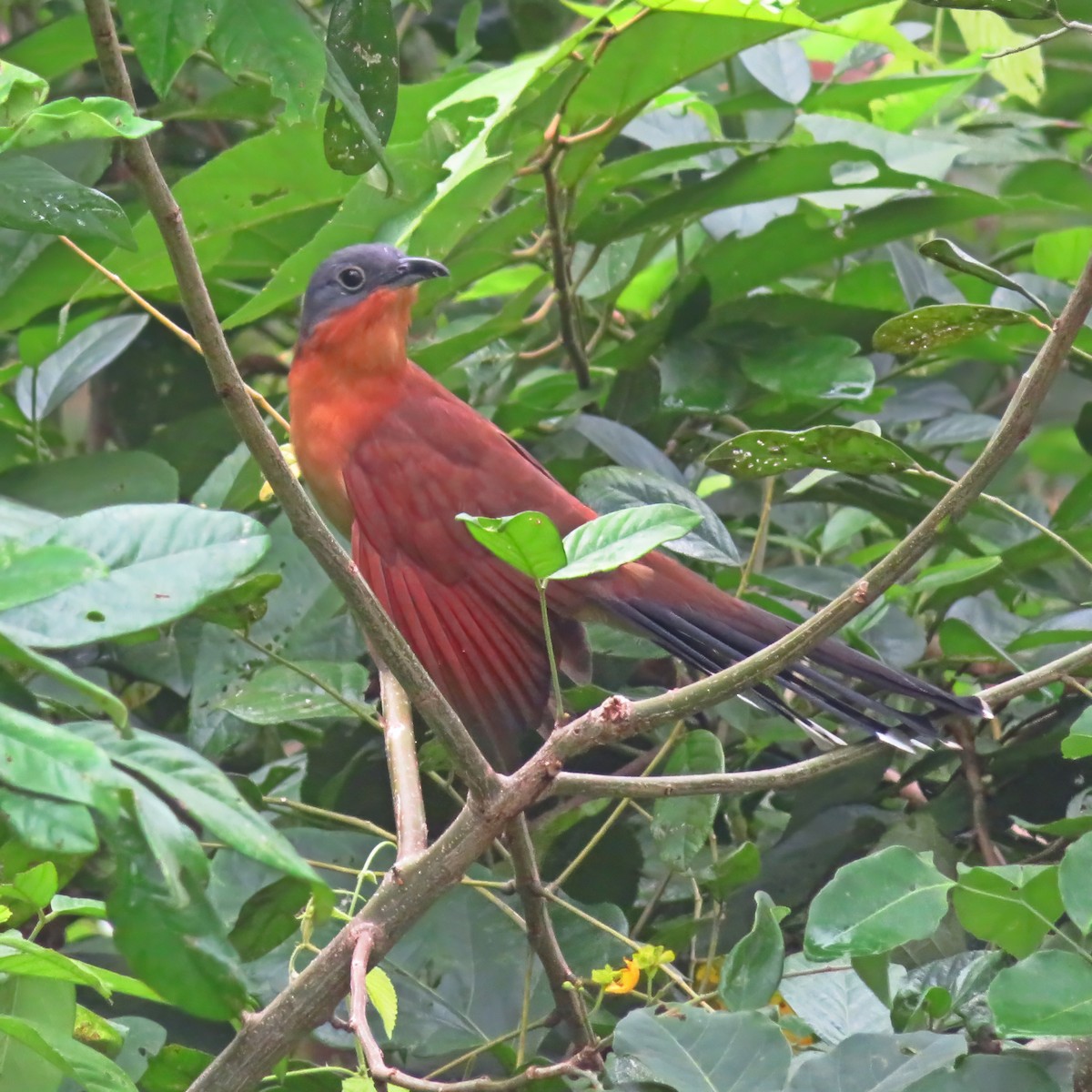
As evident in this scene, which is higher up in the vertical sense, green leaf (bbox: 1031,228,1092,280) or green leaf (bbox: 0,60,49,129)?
green leaf (bbox: 0,60,49,129)

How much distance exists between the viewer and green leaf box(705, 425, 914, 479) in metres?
1.47

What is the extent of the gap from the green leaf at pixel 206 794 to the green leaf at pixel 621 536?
1.41ft

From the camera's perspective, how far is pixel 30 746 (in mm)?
761

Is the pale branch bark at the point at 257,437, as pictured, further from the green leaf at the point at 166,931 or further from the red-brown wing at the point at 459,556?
the red-brown wing at the point at 459,556

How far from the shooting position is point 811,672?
2.04 m

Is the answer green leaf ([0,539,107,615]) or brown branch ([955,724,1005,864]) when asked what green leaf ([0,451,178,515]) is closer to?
brown branch ([955,724,1005,864])

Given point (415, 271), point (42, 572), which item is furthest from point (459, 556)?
point (42, 572)

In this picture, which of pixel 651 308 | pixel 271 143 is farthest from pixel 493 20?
pixel 271 143

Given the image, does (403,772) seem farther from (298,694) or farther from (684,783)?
(684,783)

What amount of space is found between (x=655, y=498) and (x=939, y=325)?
2.03ft

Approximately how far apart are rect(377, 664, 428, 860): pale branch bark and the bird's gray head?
109 centimetres

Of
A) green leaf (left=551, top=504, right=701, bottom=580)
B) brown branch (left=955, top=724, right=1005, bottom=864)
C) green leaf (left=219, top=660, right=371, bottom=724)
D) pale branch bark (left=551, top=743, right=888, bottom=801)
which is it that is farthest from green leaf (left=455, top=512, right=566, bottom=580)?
brown branch (left=955, top=724, right=1005, bottom=864)

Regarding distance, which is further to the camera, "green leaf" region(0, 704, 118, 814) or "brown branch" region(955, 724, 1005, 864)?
"brown branch" region(955, 724, 1005, 864)

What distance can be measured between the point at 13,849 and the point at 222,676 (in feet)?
2.35
